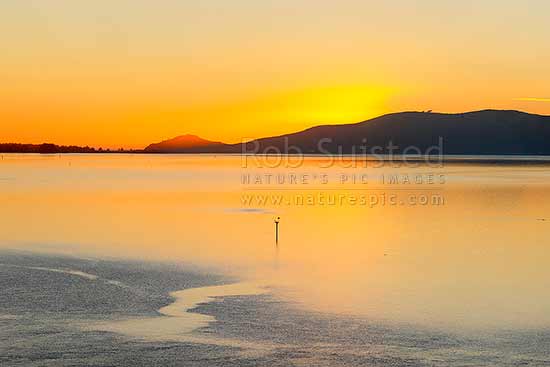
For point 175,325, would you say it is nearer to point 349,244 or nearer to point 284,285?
point 284,285

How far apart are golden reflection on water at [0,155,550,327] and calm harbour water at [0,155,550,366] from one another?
6 cm

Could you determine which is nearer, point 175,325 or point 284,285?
point 175,325

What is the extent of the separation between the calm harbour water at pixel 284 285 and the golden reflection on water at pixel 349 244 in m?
0.06

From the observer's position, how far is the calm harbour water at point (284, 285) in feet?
32.4

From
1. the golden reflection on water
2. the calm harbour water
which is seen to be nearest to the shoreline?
the calm harbour water

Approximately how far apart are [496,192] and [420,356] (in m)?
36.5

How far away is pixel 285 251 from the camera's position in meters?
19.9

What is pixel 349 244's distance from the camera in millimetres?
21656

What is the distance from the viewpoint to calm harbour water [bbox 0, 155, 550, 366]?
32.4 feet

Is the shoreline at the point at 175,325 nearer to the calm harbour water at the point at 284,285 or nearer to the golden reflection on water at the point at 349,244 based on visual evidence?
the calm harbour water at the point at 284,285

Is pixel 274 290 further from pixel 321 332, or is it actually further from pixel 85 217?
pixel 85 217

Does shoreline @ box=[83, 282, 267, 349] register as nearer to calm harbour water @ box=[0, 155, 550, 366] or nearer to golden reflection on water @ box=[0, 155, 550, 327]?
calm harbour water @ box=[0, 155, 550, 366]

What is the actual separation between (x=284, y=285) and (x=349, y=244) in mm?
7201

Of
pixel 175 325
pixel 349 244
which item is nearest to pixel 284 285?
pixel 175 325
